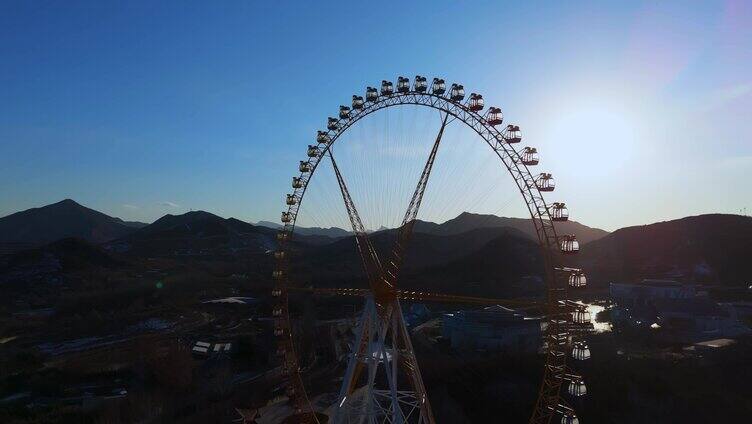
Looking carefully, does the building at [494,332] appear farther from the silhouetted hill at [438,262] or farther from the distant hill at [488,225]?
the distant hill at [488,225]

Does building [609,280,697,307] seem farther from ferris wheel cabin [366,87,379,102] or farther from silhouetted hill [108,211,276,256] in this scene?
silhouetted hill [108,211,276,256]

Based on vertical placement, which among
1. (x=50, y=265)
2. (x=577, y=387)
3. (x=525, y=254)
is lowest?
(x=577, y=387)

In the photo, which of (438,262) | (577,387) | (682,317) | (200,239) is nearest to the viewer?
(577,387)

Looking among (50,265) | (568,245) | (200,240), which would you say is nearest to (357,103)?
(568,245)

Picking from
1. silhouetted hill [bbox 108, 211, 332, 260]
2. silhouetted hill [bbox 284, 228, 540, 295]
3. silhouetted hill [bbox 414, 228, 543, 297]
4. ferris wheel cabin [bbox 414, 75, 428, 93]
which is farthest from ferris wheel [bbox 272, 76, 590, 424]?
silhouetted hill [bbox 108, 211, 332, 260]

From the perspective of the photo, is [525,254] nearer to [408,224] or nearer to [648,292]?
[648,292]

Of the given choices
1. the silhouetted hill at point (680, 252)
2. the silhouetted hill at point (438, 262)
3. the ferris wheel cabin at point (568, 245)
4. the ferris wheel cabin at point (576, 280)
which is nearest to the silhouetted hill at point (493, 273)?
the silhouetted hill at point (438, 262)

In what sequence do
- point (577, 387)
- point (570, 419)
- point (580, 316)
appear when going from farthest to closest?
point (580, 316), point (577, 387), point (570, 419)

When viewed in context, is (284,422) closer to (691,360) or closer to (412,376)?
(412,376)
